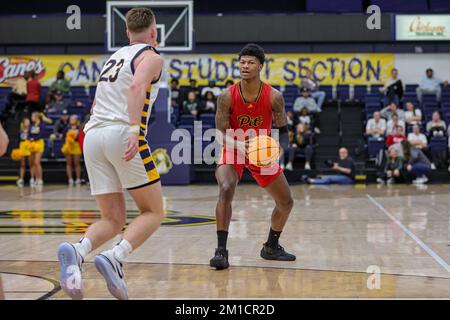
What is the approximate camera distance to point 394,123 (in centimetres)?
2264

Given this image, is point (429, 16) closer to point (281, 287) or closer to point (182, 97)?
point (182, 97)

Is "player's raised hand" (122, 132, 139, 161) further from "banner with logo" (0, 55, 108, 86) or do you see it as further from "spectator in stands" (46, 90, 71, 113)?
"banner with logo" (0, 55, 108, 86)

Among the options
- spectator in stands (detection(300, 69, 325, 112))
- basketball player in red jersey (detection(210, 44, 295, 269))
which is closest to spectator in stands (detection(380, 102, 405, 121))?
spectator in stands (detection(300, 69, 325, 112))

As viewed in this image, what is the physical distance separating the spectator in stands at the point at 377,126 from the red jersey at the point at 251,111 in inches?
611

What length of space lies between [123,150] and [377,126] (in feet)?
59.8

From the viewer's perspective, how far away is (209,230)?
10.6m

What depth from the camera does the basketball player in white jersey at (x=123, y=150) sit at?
5.56 m

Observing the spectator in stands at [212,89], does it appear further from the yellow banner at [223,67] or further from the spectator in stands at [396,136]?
the spectator in stands at [396,136]

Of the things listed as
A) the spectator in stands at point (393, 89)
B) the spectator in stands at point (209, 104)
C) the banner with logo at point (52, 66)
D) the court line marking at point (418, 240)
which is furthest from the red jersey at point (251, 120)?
the banner with logo at point (52, 66)

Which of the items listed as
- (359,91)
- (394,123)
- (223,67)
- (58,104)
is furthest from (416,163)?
Result: (58,104)

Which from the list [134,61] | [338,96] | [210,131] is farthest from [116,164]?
[338,96]

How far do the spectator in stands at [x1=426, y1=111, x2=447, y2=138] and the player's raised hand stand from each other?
18.4m

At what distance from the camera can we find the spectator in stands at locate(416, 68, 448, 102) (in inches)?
1014

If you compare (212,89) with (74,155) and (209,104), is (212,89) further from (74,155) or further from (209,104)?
(74,155)
